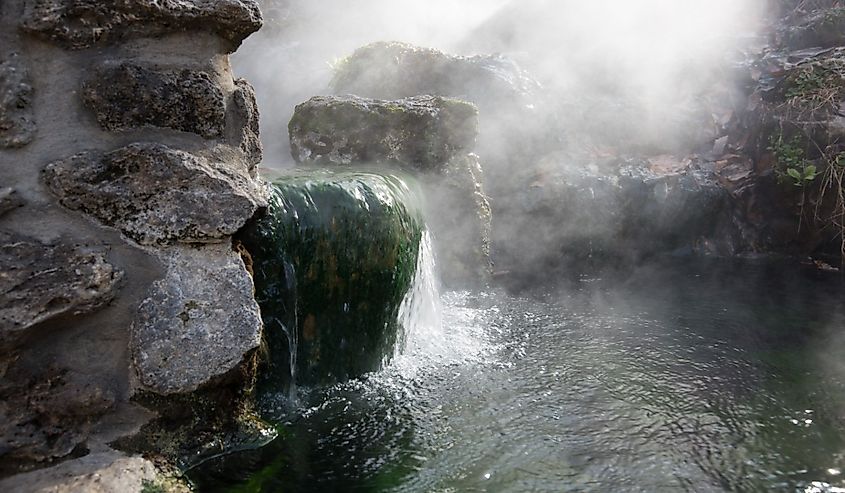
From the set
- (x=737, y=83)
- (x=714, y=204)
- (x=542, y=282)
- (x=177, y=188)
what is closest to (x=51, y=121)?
(x=177, y=188)

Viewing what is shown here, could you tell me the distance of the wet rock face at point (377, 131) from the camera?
514 centimetres

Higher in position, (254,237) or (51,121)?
(51,121)

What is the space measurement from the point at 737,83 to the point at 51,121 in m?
9.73

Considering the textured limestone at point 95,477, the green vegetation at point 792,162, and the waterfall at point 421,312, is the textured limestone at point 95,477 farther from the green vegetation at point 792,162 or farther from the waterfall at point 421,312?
the green vegetation at point 792,162

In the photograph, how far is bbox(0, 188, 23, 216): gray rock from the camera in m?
2.03

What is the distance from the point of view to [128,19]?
2.32 metres

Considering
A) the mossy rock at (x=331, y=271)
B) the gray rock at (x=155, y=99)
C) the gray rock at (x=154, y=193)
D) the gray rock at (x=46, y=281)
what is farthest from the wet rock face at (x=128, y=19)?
the mossy rock at (x=331, y=271)

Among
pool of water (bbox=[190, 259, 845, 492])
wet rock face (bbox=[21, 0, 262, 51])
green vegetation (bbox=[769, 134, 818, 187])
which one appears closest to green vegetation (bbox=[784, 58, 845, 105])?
green vegetation (bbox=[769, 134, 818, 187])

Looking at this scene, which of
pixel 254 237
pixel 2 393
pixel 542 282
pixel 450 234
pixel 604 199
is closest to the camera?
pixel 2 393

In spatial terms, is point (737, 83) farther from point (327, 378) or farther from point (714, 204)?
point (327, 378)

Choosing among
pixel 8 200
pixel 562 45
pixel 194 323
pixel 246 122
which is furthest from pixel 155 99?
pixel 562 45

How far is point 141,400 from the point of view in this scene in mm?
2281

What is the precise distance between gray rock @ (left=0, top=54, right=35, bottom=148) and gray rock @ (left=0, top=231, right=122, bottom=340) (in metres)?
0.37

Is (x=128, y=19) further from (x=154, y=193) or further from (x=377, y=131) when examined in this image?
(x=377, y=131)
